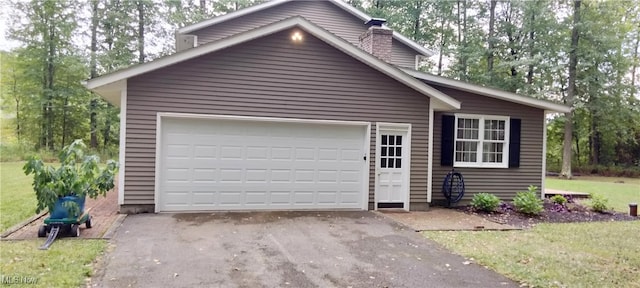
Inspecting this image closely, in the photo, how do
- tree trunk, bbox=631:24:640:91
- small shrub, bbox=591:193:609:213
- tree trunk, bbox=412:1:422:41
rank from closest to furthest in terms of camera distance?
small shrub, bbox=591:193:609:213 < tree trunk, bbox=631:24:640:91 < tree trunk, bbox=412:1:422:41

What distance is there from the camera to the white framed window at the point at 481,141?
995cm

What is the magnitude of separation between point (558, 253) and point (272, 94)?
570cm

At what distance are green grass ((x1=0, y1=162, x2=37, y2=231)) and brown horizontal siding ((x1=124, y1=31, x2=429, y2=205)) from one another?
1887mm

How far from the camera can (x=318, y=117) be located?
27.5ft

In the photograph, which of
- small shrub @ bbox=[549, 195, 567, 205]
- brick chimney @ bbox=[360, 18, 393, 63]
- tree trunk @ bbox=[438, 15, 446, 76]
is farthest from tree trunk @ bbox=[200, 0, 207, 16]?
small shrub @ bbox=[549, 195, 567, 205]

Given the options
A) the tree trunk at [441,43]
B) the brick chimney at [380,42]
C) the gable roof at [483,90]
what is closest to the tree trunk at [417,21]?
the tree trunk at [441,43]

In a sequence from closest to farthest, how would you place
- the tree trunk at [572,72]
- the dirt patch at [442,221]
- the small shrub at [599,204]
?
the dirt patch at [442,221]
the small shrub at [599,204]
the tree trunk at [572,72]

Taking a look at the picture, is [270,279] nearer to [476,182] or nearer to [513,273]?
[513,273]

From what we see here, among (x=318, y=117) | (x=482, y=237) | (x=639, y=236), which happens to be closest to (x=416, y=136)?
(x=318, y=117)

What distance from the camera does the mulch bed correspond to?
8323 millimetres

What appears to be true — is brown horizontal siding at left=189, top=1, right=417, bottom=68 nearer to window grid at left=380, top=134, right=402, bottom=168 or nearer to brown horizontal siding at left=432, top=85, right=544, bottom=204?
brown horizontal siding at left=432, top=85, right=544, bottom=204

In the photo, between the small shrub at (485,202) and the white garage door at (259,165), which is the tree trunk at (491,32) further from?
the white garage door at (259,165)

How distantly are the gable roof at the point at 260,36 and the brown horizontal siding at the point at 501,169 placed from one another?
42.3 inches

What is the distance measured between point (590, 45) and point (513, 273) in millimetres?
22704
